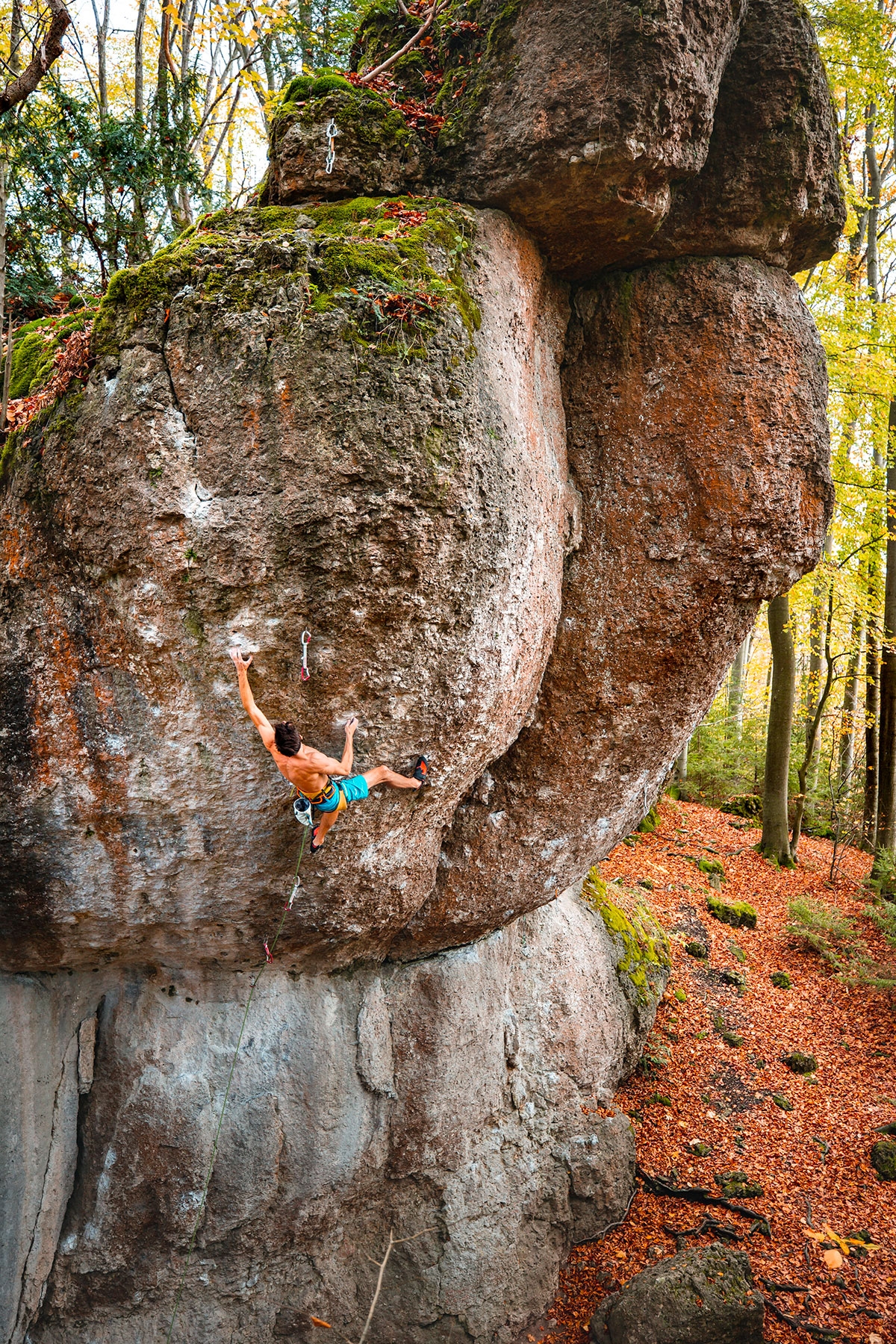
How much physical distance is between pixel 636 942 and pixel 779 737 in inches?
255

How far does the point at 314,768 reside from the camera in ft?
14.9

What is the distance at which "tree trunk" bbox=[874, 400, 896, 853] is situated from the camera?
13.0 metres

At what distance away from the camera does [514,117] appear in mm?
5141

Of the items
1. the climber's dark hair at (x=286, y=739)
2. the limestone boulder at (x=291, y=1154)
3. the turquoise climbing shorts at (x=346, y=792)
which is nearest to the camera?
the climber's dark hair at (x=286, y=739)

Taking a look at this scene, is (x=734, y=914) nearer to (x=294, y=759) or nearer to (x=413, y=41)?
(x=294, y=759)

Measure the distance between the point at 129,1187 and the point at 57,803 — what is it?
3.07 m

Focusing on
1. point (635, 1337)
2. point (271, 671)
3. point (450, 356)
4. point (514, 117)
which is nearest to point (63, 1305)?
point (635, 1337)

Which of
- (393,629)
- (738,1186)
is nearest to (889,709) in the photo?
(738,1186)

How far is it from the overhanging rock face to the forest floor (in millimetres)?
514

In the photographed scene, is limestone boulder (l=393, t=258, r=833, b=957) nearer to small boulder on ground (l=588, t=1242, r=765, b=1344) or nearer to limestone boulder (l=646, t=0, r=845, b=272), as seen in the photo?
limestone boulder (l=646, t=0, r=845, b=272)

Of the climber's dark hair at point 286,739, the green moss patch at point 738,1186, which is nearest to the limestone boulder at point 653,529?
the climber's dark hair at point 286,739

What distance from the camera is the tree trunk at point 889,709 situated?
42.8ft

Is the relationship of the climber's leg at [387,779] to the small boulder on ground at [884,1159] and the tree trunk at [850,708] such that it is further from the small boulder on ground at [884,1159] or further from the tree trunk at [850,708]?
the tree trunk at [850,708]

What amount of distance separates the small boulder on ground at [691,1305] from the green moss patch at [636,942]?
274 centimetres
